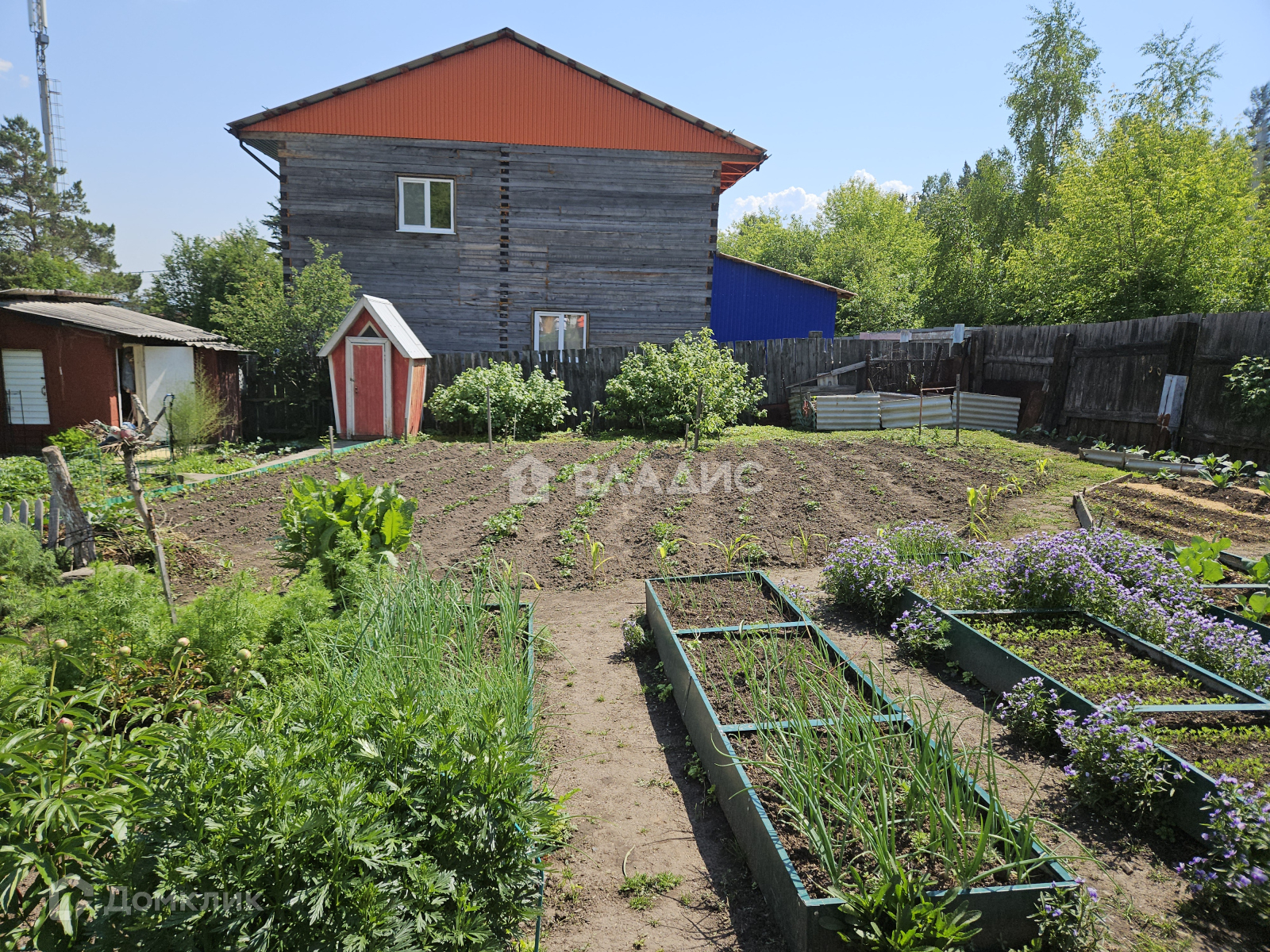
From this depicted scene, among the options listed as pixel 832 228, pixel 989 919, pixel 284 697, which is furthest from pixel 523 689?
pixel 832 228

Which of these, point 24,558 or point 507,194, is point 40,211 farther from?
point 24,558

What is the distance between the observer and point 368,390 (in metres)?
14.0

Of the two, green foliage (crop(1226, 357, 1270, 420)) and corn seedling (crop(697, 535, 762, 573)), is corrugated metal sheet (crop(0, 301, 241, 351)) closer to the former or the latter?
corn seedling (crop(697, 535, 762, 573))

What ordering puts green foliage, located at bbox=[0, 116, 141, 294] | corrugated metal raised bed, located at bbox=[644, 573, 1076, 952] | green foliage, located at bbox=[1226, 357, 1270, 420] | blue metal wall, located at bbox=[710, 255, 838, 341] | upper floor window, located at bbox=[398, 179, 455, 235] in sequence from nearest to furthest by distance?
corrugated metal raised bed, located at bbox=[644, 573, 1076, 952] < green foliage, located at bbox=[1226, 357, 1270, 420] < upper floor window, located at bbox=[398, 179, 455, 235] < blue metal wall, located at bbox=[710, 255, 838, 341] < green foliage, located at bbox=[0, 116, 141, 294]

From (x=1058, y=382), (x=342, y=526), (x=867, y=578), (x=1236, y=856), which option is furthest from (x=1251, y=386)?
(x=342, y=526)

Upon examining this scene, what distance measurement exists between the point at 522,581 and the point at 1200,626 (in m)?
4.67

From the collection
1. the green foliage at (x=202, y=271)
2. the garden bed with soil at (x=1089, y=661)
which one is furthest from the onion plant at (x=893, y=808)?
the green foliage at (x=202, y=271)

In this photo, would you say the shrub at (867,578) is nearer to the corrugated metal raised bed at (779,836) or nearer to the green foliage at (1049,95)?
the corrugated metal raised bed at (779,836)

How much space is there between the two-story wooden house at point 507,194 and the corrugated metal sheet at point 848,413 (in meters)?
4.09

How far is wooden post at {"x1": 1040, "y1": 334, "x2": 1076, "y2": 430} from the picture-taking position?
1372cm

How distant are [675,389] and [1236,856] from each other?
475 inches

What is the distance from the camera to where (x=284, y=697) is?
2756 mm

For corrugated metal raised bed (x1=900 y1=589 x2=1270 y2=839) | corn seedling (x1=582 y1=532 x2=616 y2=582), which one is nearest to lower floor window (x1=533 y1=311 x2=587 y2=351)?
corn seedling (x1=582 y1=532 x2=616 y2=582)

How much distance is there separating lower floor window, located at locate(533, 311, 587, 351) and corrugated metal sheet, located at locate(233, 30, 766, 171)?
378cm
